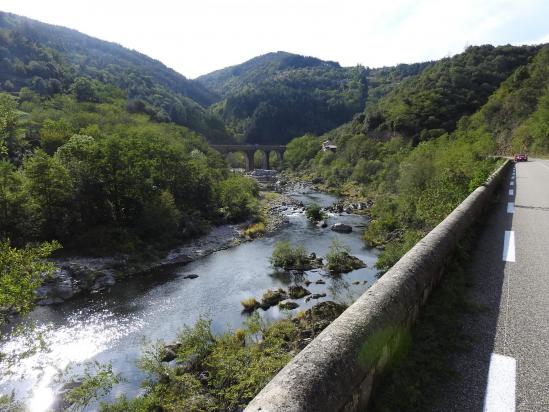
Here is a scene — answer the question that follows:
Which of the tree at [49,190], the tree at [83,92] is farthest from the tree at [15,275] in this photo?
the tree at [83,92]

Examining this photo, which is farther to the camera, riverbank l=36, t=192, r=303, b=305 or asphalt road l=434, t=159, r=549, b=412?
riverbank l=36, t=192, r=303, b=305

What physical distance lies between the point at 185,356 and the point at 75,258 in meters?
19.2

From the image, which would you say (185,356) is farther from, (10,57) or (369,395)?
(10,57)

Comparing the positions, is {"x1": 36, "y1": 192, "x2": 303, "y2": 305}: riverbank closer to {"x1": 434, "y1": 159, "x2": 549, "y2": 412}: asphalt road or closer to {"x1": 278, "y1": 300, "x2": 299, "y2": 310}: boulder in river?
{"x1": 278, "y1": 300, "x2": 299, "y2": 310}: boulder in river

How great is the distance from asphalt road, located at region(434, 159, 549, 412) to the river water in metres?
13.2

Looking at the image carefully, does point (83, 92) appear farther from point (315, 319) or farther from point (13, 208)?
point (315, 319)

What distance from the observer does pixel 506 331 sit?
5.12 metres

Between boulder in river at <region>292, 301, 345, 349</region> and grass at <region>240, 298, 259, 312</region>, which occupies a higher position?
boulder in river at <region>292, 301, 345, 349</region>

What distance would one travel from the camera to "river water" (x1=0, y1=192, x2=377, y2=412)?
15.8 m

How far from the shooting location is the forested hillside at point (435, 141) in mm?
32188

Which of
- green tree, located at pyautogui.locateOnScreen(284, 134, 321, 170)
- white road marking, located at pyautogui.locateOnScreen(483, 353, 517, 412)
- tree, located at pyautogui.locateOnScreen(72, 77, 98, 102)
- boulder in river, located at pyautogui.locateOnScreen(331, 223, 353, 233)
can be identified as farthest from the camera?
green tree, located at pyautogui.locateOnScreen(284, 134, 321, 170)

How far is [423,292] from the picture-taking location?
5805mm

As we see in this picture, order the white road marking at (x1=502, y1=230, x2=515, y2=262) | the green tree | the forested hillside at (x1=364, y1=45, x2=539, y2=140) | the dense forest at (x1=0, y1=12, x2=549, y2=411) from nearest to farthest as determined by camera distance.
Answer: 1. the white road marking at (x1=502, y1=230, x2=515, y2=262)
2. the dense forest at (x1=0, y1=12, x2=549, y2=411)
3. the forested hillside at (x1=364, y1=45, x2=539, y2=140)
4. the green tree

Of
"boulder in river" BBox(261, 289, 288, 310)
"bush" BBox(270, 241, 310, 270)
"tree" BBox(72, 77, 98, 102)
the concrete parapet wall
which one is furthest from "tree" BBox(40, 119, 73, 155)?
"tree" BBox(72, 77, 98, 102)
